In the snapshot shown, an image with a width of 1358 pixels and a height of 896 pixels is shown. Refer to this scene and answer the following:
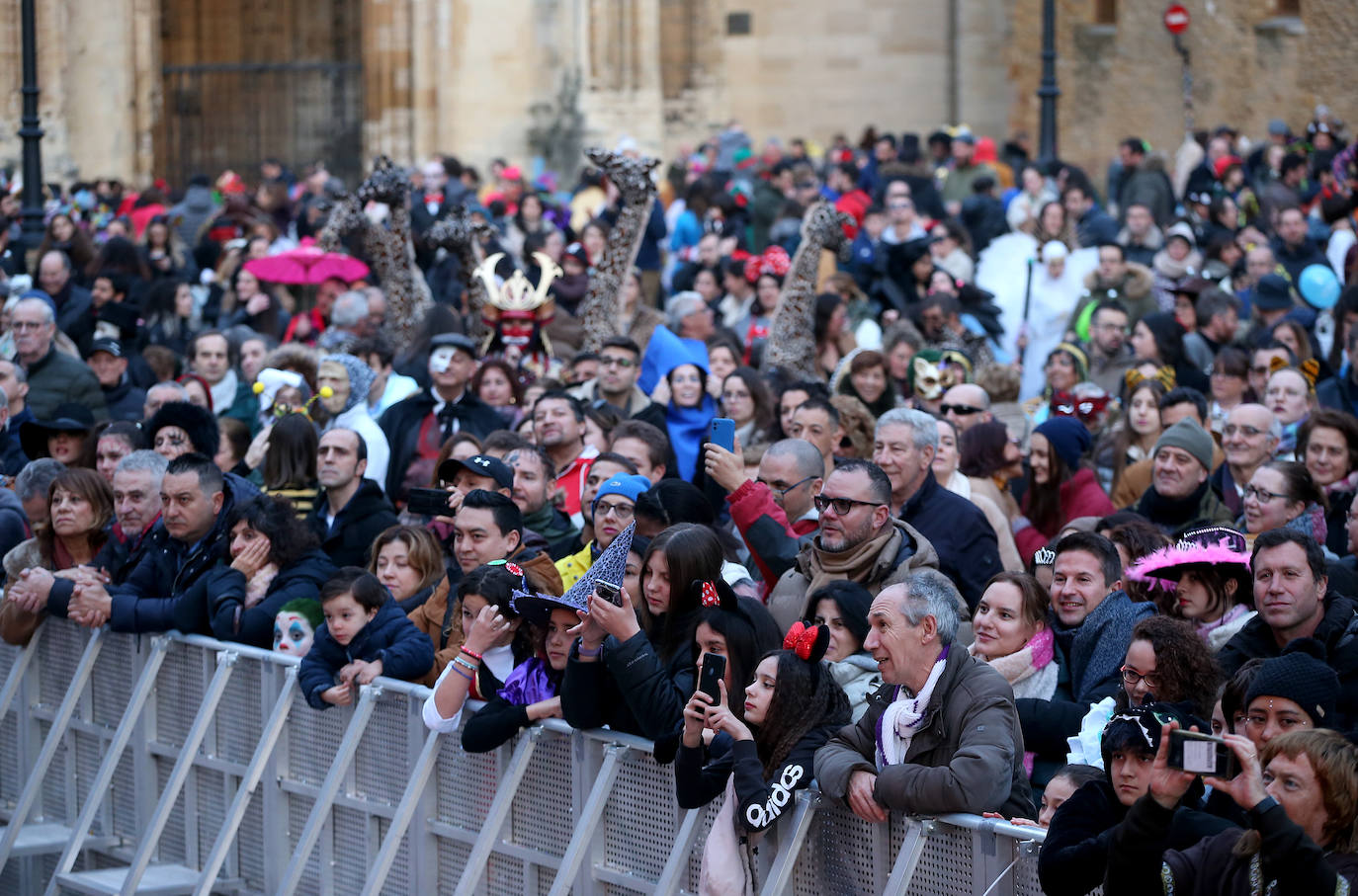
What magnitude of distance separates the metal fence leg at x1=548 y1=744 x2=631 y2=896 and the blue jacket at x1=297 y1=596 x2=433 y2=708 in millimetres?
1167

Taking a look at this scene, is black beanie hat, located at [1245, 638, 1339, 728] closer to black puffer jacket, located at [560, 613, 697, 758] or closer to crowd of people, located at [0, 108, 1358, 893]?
crowd of people, located at [0, 108, 1358, 893]

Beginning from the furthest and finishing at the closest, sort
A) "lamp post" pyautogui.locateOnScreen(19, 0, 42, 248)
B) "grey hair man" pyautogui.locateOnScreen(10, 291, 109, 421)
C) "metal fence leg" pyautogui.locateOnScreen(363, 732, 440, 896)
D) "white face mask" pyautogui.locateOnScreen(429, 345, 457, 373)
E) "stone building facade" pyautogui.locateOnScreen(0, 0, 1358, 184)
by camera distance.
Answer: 1. "stone building facade" pyautogui.locateOnScreen(0, 0, 1358, 184)
2. "lamp post" pyautogui.locateOnScreen(19, 0, 42, 248)
3. "grey hair man" pyautogui.locateOnScreen(10, 291, 109, 421)
4. "white face mask" pyautogui.locateOnScreen(429, 345, 457, 373)
5. "metal fence leg" pyautogui.locateOnScreen(363, 732, 440, 896)

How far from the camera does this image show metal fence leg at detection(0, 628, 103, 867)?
815 cm

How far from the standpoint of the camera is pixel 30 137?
15.6 metres

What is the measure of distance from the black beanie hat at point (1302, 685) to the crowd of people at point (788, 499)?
1cm

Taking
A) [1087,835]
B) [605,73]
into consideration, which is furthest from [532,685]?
[605,73]

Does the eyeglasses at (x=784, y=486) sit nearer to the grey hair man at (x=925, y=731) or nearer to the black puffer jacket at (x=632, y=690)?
the black puffer jacket at (x=632, y=690)

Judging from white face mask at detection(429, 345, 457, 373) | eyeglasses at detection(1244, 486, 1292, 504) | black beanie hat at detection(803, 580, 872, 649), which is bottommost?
black beanie hat at detection(803, 580, 872, 649)

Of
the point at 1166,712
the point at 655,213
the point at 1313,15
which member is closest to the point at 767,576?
the point at 1166,712

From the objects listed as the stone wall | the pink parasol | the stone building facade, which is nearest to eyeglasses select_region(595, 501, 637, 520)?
the pink parasol

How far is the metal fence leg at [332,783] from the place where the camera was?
690 centimetres

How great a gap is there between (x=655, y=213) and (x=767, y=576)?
30.4ft

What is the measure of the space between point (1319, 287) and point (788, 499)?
6088 mm

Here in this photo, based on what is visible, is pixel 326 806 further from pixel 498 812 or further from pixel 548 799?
pixel 548 799
